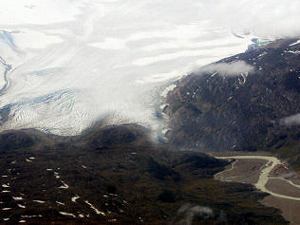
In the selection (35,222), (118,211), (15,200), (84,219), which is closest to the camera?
(35,222)

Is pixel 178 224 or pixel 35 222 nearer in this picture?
pixel 35 222

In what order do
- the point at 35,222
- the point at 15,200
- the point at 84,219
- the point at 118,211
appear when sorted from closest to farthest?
the point at 35,222 < the point at 84,219 < the point at 15,200 < the point at 118,211

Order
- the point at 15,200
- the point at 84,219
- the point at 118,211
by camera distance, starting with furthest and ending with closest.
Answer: the point at 118,211 → the point at 15,200 → the point at 84,219

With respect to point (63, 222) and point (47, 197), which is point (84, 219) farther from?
point (47, 197)

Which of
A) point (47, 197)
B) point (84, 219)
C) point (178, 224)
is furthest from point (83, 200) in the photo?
point (178, 224)

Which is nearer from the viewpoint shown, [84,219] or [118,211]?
[84,219]

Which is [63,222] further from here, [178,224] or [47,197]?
[178,224]

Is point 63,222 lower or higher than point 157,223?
higher

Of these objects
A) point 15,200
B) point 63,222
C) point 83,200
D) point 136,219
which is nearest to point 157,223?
point 136,219

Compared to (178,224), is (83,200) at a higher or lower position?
higher
